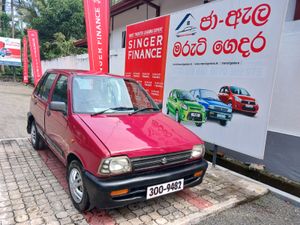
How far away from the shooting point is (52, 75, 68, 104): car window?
11.1 ft

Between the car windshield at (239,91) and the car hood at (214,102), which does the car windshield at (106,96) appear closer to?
the car hood at (214,102)

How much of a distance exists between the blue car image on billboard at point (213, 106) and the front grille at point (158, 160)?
148 cm

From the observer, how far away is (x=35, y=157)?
446 centimetres

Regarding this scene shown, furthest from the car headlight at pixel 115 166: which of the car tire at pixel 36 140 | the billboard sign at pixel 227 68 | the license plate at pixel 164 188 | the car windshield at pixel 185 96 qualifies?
the car tire at pixel 36 140

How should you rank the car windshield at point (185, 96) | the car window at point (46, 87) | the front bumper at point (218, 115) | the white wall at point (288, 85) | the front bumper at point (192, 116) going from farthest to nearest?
the car windshield at point (185, 96), the front bumper at point (192, 116), the car window at point (46, 87), the front bumper at point (218, 115), the white wall at point (288, 85)

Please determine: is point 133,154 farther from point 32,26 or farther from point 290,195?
point 32,26

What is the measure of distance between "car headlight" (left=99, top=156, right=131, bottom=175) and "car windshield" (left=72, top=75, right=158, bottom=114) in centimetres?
95

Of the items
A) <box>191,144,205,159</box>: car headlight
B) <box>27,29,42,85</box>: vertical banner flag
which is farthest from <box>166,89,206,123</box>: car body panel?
<box>27,29,42,85</box>: vertical banner flag

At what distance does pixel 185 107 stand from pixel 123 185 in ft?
8.83

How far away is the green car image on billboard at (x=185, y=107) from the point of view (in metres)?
4.55

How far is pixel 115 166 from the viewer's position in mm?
2416

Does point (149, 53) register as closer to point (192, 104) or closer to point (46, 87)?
point (192, 104)

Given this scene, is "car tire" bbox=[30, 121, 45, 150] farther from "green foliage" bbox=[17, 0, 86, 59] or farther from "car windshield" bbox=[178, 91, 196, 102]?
"green foliage" bbox=[17, 0, 86, 59]

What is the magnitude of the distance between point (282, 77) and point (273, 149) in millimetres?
1276
